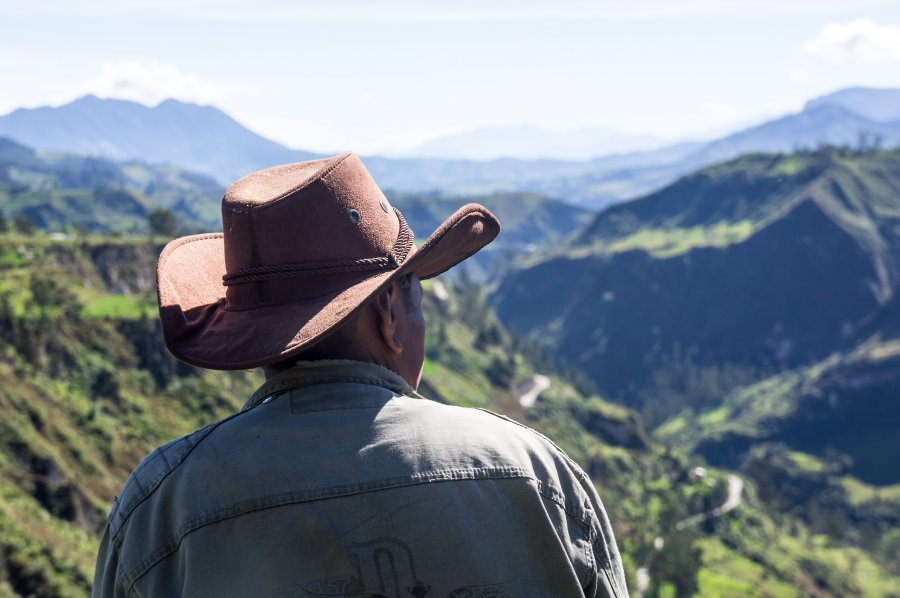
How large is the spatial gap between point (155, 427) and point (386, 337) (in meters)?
42.5

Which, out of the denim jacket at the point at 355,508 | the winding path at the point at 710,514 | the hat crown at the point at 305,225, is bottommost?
the winding path at the point at 710,514

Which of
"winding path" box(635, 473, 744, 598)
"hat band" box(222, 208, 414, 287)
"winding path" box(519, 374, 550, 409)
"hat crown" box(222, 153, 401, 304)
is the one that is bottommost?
"winding path" box(635, 473, 744, 598)

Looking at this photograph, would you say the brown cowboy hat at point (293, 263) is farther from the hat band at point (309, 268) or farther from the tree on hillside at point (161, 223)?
the tree on hillside at point (161, 223)

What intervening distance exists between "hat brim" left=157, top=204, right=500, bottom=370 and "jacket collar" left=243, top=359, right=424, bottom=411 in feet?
0.31

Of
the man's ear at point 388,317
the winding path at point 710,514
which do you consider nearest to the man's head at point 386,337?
the man's ear at point 388,317

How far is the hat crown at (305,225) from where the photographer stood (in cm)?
318

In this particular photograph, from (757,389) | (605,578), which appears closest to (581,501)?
(605,578)

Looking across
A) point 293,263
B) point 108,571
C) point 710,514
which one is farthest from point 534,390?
point 108,571

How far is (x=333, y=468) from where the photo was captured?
2.74 metres

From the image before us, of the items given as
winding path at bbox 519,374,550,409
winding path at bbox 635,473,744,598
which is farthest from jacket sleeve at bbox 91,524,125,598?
winding path at bbox 519,374,550,409

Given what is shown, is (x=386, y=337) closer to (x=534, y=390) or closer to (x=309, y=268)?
(x=309, y=268)

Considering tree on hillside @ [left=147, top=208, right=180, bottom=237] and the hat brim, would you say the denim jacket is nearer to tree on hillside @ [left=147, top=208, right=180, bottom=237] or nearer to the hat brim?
the hat brim

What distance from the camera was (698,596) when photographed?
234 ft

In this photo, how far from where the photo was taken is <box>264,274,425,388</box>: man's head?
3.15 meters
